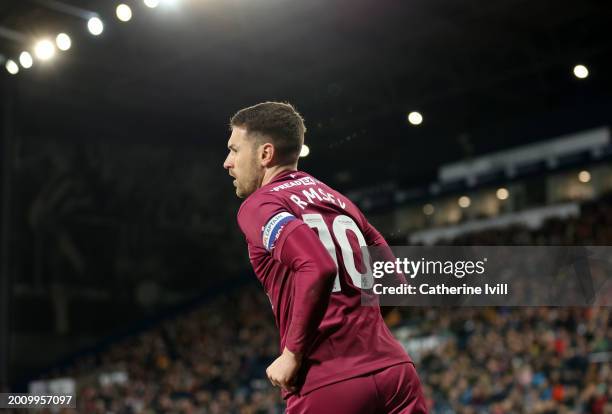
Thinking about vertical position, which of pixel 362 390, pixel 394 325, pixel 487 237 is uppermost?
pixel 487 237

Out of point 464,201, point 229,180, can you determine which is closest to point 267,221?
point 229,180

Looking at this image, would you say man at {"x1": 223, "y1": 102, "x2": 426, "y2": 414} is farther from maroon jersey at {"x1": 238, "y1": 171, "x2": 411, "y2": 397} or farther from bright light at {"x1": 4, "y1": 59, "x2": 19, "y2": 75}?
bright light at {"x1": 4, "y1": 59, "x2": 19, "y2": 75}

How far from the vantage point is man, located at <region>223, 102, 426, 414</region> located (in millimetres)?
2668

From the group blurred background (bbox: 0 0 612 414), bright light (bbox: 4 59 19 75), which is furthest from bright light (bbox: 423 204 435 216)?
bright light (bbox: 4 59 19 75)

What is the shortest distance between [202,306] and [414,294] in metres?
21.3

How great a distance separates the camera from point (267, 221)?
275 centimetres

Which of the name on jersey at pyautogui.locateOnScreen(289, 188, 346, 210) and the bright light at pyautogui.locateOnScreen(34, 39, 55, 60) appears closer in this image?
the name on jersey at pyautogui.locateOnScreen(289, 188, 346, 210)

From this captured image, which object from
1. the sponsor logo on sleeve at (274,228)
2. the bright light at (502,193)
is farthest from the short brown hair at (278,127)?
the bright light at (502,193)

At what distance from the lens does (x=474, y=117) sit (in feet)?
73.6

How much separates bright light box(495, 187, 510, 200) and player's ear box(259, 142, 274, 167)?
23871 mm

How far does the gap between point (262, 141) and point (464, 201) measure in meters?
24.8

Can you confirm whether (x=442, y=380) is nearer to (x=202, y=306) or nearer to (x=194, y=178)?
(x=194, y=178)

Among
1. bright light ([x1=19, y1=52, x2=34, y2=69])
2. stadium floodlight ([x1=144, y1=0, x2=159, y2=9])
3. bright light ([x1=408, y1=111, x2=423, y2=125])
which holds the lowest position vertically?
bright light ([x1=408, y1=111, x2=423, y2=125])

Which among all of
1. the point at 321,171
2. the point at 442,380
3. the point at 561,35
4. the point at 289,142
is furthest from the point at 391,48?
the point at 289,142
